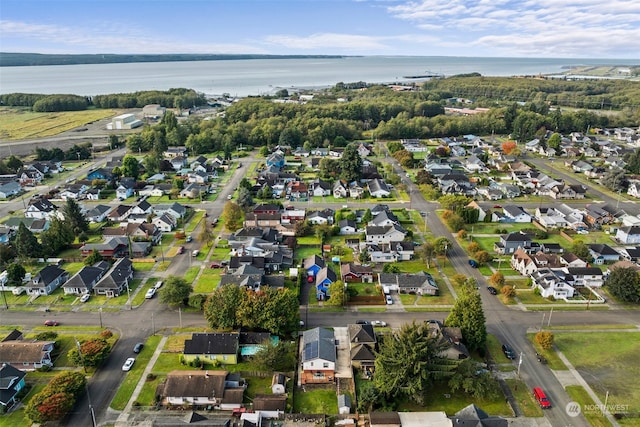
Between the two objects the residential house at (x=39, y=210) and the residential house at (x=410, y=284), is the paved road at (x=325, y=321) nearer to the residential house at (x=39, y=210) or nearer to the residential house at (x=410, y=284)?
the residential house at (x=410, y=284)

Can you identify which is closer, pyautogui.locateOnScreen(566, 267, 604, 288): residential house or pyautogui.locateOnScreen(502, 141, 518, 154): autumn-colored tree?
pyautogui.locateOnScreen(566, 267, 604, 288): residential house

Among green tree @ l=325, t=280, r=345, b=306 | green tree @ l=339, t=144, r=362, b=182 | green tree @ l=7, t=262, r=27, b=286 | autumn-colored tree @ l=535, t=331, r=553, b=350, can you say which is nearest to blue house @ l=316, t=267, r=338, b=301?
green tree @ l=325, t=280, r=345, b=306

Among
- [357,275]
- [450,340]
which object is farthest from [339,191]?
[450,340]

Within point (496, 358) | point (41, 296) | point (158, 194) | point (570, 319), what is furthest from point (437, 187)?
point (41, 296)

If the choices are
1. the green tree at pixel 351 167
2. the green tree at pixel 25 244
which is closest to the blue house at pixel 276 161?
the green tree at pixel 351 167

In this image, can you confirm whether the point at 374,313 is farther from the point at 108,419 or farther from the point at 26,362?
the point at 26,362

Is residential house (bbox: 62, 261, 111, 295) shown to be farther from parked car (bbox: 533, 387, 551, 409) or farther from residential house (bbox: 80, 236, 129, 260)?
parked car (bbox: 533, 387, 551, 409)
